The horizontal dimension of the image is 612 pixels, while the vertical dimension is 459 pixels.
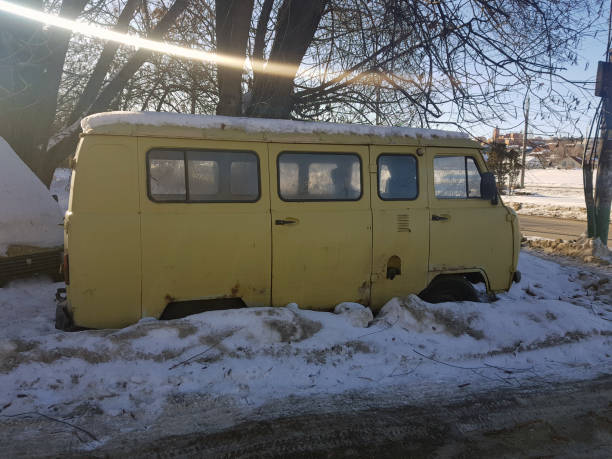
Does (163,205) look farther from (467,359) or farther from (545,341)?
(545,341)

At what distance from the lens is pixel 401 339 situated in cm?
424

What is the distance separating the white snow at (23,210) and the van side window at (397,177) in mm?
4647

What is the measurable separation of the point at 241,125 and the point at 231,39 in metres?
3.51

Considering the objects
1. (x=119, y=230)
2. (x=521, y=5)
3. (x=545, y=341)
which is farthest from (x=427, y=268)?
(x=521, y=5)

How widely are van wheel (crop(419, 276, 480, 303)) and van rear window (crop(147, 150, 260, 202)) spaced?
2.41m

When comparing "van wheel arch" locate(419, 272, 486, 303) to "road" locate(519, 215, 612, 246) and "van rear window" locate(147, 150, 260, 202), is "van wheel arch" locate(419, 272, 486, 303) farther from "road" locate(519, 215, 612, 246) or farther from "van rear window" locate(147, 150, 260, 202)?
"road" locate(519, 215, 612, 246)

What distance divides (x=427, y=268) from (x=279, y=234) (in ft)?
5.90

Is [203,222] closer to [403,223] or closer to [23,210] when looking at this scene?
[403,223]

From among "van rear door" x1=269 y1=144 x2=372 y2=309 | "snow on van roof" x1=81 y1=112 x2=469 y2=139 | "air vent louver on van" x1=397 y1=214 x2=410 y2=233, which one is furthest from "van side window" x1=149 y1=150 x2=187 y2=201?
"air vent louver on van" x1=397 y1=214 x2=410 y2=233

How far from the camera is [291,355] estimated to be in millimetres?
3863

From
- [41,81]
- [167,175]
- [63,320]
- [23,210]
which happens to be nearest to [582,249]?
[167,175]

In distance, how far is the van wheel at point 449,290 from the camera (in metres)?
5.11

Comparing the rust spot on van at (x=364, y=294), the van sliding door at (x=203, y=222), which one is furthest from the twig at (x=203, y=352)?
the rust spot on van at (x=364, y=294)

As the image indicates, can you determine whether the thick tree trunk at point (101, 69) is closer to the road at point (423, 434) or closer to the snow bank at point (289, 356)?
the snow bank at point (289, 356)
